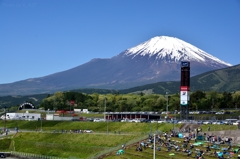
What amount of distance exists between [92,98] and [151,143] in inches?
4762

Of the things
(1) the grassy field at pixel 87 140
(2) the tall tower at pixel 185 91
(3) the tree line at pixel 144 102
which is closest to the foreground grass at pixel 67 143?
(1) the grassy field at pixel 87 140

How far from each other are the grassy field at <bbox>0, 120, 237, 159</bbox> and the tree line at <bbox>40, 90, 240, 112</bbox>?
3158cm

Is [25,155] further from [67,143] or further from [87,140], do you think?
[87,140]

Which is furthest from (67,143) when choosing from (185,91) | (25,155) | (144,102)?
(144,102)

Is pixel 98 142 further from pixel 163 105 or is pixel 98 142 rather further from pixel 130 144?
pixel 163 105

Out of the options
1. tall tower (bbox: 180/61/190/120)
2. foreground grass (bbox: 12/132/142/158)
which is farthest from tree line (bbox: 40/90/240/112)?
foreground grass (bbox: 12/132/142/158)

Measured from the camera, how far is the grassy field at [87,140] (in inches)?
2729

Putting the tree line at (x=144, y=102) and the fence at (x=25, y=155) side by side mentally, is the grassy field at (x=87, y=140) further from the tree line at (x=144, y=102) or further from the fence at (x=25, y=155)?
the tree line at (x=144, y=102)

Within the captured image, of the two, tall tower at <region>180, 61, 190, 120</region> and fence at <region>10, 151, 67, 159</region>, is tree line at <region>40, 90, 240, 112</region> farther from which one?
fence at <region>10, 151, 67, 159</region>

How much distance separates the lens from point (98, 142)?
248 feet

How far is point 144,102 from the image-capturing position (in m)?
158

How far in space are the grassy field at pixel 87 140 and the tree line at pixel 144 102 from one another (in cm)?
3158

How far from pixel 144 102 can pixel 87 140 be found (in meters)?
80.7

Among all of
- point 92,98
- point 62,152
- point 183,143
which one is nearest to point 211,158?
point 183,143
